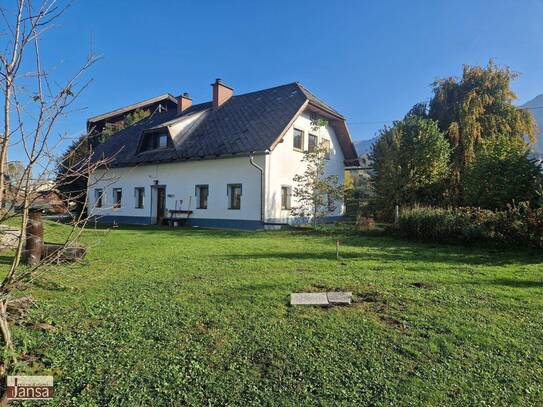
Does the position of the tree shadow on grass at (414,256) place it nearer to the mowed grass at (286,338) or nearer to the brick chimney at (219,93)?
the mowed grass at (286,338)

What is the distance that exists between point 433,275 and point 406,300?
186 cm

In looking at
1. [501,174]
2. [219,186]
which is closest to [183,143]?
[219,186]

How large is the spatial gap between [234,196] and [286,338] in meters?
14.2

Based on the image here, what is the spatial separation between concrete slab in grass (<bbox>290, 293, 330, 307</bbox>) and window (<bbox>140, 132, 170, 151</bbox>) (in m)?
17.4

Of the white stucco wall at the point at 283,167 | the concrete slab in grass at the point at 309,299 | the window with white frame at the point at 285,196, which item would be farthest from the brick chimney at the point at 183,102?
the concrete slab in grass at the point at 309,299

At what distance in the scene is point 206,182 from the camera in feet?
60.1

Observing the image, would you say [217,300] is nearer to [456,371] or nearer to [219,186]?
[456,371]

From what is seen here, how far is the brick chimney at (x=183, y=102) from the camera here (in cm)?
2442

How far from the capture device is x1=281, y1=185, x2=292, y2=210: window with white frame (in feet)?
57.8

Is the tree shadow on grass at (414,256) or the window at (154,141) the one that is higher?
the window at (154,141)

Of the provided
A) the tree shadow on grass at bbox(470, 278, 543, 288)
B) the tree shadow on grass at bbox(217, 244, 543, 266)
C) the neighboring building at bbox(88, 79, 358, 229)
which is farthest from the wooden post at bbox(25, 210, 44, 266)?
the neighboring building at bbox(88, 79, 358, 229)

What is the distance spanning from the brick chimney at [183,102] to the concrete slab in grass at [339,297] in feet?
71.8

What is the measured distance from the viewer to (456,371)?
305cm

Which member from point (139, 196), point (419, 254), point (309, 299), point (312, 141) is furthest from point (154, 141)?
point (309, 299)
